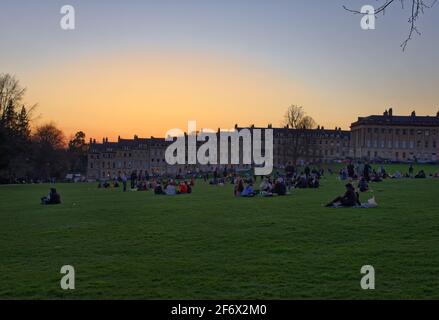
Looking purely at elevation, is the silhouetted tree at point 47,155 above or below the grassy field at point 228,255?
above

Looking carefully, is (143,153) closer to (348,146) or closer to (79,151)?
(79,151)

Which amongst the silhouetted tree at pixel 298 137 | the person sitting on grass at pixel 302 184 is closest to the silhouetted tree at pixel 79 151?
the silhouetted tree at pixel 298 137

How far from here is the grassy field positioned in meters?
8.99

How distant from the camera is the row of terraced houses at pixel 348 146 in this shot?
161 meters

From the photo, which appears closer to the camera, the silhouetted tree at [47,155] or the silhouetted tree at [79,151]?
the silhouetted tree at [47,155]

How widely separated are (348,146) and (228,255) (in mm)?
172249

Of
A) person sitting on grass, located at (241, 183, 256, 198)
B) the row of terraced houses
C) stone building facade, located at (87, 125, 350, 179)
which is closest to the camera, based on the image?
person sitting on grass, located at (241, 183, 256, 198)

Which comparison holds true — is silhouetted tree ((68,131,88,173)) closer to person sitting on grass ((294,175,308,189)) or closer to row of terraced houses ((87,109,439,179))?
row of terraced houses ((87,109,439,179))

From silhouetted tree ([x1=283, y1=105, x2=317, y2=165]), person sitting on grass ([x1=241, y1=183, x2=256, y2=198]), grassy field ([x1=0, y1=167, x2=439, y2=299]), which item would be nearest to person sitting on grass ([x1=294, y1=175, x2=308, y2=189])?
person sitting on grass ([x1=241, y1=183, x2=256, y2=198])

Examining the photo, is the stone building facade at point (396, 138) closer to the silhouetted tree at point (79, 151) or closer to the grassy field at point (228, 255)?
the silhouetted tree at point (79, 151)

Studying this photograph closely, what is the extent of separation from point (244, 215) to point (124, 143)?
6394 inches

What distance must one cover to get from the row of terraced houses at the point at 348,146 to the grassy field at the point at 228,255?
13337 centimetres

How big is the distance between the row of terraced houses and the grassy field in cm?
13337

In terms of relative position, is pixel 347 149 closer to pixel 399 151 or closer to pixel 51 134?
pixel 399 151
